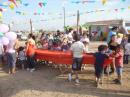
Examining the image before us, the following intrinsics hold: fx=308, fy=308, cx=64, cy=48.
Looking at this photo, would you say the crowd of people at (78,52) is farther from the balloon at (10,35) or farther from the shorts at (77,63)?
the balloon at (10,35)

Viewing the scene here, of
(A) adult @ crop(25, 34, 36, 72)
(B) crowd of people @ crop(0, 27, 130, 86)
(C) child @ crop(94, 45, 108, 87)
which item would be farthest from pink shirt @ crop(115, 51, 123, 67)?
(A) adult @ crop(25, 34, 36, 72)

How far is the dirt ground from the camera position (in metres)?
9.43

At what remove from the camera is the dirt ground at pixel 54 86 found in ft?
30.9

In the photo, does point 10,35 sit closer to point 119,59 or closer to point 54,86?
point 54,86

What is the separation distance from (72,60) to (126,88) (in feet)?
7.30

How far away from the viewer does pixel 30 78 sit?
11.7m

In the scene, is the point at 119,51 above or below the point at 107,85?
above

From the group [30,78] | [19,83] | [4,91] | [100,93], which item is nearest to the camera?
[100,93]

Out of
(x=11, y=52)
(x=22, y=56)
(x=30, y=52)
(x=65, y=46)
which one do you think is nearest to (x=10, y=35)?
(x=11, y=52)

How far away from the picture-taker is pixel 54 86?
10367 millimetres

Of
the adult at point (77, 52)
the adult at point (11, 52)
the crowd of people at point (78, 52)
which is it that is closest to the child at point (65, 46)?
the crowd of people at point (78, 52)

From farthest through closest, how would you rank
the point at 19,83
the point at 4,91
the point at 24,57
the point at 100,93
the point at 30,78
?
the point at 24,57, the point at 30,78, the point at 19,83, the point at 4,91, the point at 100,93

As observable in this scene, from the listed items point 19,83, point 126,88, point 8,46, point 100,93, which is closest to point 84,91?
point 100,93

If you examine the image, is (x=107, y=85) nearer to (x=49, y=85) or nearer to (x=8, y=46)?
(x=49, y=85)
